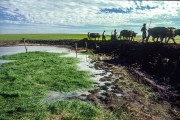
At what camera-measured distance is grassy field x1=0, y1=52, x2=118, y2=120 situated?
14672 mm

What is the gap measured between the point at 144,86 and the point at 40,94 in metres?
9.13

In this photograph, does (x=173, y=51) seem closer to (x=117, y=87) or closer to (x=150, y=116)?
(x=117, y=87)

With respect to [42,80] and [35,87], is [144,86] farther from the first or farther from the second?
[35,87]

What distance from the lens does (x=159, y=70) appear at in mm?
28156

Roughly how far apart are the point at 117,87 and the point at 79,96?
13.7ft

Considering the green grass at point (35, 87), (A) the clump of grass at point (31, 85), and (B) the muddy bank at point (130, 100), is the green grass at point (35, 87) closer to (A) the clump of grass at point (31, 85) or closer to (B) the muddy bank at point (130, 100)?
(A) the clump of grass at point (31, 85)

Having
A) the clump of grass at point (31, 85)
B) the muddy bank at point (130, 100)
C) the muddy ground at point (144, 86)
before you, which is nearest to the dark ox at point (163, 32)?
the muddy ground at point (144, 86)

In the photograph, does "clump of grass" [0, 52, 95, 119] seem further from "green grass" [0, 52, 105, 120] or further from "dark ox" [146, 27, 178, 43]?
"dark ox" [146, 27, 178, 43]

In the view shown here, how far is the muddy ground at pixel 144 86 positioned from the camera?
15914mm

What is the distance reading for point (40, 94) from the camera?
736 inches

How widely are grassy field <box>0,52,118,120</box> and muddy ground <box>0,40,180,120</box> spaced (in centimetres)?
177

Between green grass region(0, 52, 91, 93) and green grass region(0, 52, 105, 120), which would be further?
green grass region(0, 52, 91, 93)

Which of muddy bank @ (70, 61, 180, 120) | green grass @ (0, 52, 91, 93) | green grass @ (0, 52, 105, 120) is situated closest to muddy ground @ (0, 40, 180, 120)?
muddy bank @ (70, 61, 180, 120)

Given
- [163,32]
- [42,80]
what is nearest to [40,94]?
[42,80]
